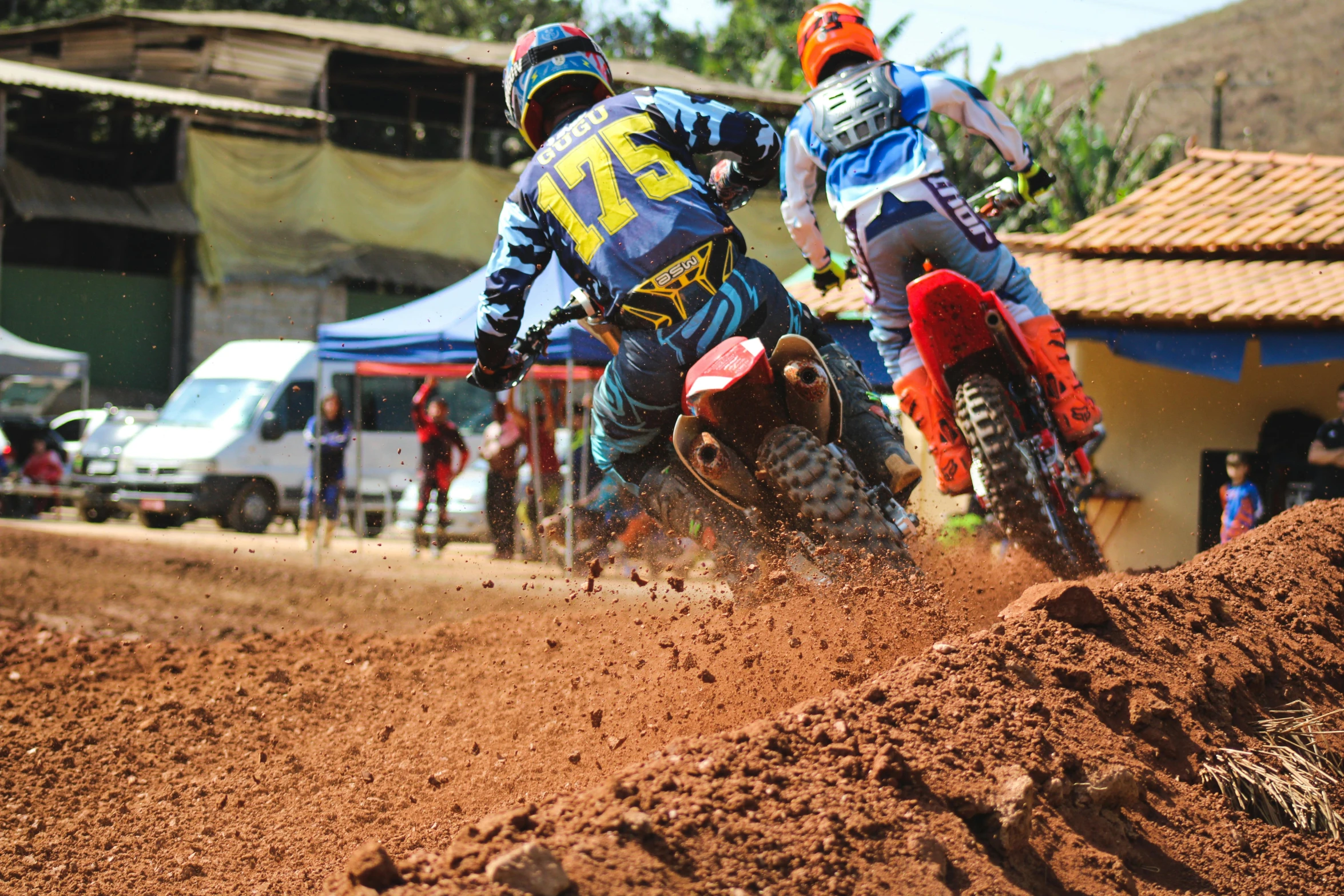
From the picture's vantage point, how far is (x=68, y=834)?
3826mm

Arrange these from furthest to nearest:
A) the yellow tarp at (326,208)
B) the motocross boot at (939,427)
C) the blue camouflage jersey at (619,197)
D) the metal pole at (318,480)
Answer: the yellow tarp at (326,208) < the metal pole at (318,480) < the motocross boot at (939,427) < the blue camouflage jersey at (619,197)

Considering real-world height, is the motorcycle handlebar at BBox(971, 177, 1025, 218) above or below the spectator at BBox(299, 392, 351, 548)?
above

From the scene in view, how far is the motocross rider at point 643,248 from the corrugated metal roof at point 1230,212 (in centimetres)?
767

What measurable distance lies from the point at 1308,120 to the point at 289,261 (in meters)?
64.4

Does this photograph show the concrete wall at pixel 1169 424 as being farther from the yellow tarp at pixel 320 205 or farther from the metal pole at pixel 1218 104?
the yellow tarp at pixel 320 205

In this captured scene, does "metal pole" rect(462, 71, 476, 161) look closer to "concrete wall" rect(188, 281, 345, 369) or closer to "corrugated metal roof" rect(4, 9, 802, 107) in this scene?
"corrugated metal roof" rect(4, 9, 802, 107)

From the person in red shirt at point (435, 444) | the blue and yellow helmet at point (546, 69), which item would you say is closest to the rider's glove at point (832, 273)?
the blue and yellow helmet at point (546, 69)

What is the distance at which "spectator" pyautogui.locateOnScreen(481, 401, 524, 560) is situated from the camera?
14195 mm

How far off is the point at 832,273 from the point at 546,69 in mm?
1755

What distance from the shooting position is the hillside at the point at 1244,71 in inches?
2800

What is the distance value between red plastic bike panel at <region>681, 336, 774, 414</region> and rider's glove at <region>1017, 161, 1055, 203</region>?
89.4 inches

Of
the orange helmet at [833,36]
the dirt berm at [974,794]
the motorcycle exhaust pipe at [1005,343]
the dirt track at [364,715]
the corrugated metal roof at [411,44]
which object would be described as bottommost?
the dirt track at [364,715]

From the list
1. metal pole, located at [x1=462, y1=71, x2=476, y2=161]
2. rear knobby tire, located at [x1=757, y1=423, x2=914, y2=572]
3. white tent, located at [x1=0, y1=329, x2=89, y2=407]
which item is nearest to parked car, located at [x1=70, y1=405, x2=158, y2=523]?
white tent, located at [x1=0, y1=329, x2=89, y2=407]

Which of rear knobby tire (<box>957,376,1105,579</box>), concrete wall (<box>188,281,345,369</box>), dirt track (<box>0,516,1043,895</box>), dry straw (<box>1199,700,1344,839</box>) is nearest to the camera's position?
dry straw (<box>1199,700,1344,839</box>)
